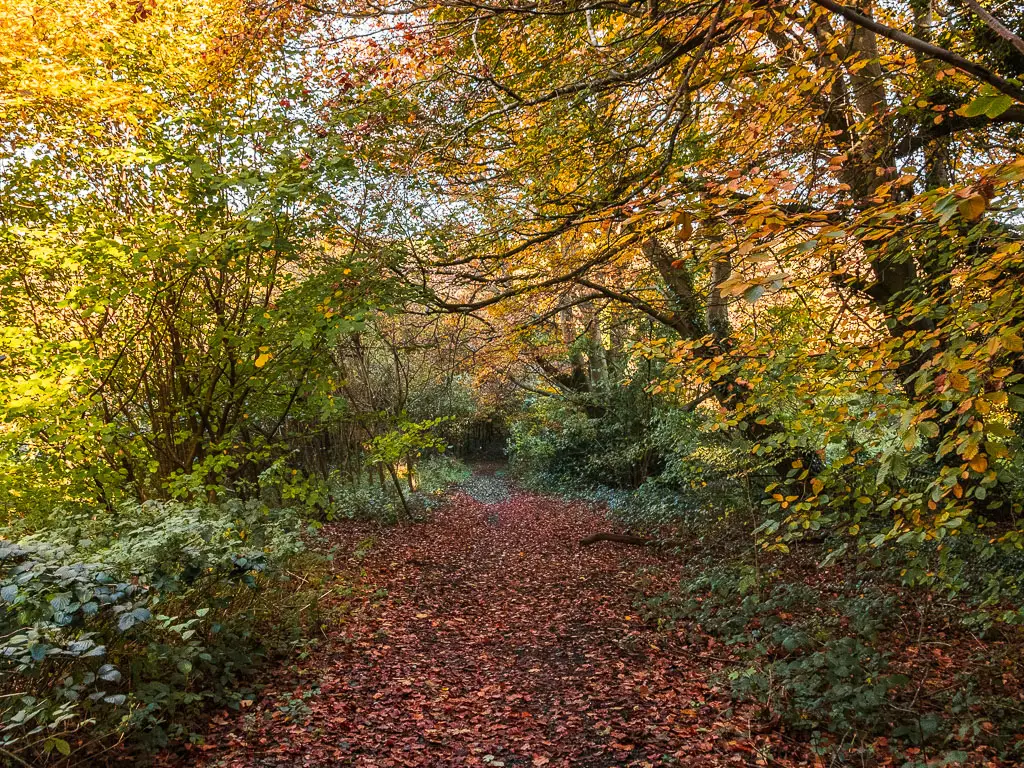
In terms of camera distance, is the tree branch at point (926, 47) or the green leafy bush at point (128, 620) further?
the green leafy bush at point (128, 620)

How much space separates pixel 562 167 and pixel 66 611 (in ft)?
16.3

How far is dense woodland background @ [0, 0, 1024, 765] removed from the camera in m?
3.52

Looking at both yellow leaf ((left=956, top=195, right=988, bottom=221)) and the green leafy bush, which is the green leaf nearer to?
yellow leaf ((left=956, top=195, right=988, bottom=221))

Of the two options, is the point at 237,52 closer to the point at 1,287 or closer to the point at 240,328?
the point at 240,328

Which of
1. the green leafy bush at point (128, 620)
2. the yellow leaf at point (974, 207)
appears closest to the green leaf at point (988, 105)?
the yellow leaf at point (974, 207)

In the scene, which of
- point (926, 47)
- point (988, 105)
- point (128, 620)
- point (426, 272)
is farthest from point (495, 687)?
point (926, 47)

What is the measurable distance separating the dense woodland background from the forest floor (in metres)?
0.38

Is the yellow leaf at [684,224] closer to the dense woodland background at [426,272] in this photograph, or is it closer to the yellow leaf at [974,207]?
the dense woodland background at [426,272]

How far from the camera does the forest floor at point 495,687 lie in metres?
3.81

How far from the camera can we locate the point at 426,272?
6.04 metres

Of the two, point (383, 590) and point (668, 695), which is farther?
point (383, 590)

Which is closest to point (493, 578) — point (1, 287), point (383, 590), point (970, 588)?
point (383, 590)

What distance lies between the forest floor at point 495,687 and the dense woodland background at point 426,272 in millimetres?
384

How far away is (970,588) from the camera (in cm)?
598
